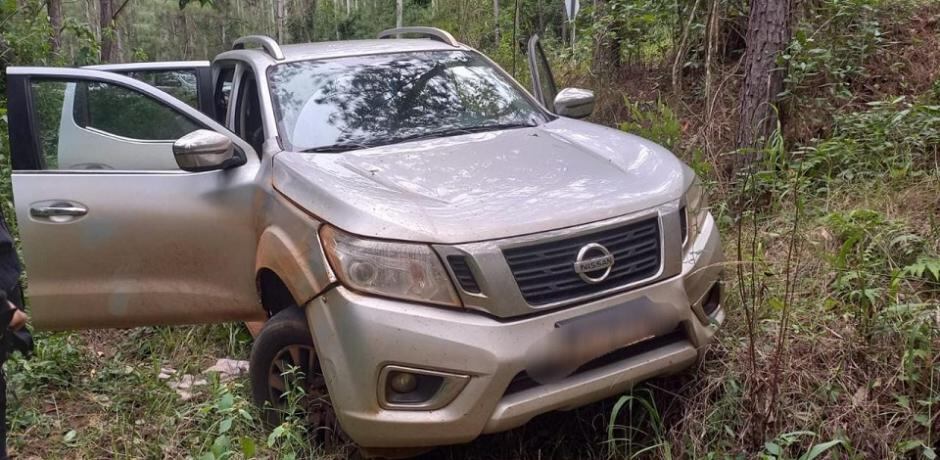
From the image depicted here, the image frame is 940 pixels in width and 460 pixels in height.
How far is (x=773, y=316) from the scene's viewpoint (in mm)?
3387

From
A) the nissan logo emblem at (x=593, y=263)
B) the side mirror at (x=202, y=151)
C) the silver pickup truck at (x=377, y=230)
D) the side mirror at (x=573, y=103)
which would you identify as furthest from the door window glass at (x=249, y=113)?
the nissan logo emblem at (x=593, y=263)

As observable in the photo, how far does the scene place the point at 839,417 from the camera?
2822 millimetres

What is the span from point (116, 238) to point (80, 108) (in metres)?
0.86

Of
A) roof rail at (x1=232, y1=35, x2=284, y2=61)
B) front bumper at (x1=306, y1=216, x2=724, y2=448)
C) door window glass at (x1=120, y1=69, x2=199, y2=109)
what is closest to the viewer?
front bumper at (x1=306, y1=216, x2=724, y2=448)

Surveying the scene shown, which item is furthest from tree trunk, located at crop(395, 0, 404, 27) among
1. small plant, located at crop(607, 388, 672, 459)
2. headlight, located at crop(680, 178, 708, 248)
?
small plant, located at crop(607, 388, 672, 459)

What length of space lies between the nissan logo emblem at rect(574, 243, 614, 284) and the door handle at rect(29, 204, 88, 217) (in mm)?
2280

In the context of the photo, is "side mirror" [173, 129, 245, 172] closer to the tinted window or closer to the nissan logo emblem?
the tinted window

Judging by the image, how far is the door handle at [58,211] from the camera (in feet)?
11.5

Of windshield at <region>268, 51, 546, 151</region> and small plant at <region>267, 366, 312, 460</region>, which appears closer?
small plant at <region>267, 366, 312, 460</region>

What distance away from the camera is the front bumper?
2529mm

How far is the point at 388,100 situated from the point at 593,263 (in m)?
1.63

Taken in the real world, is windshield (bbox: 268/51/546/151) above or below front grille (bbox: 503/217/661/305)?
above

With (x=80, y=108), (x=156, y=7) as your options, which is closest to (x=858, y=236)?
(x=80, y=108)

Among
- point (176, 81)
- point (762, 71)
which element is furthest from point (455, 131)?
point (762, 71)
